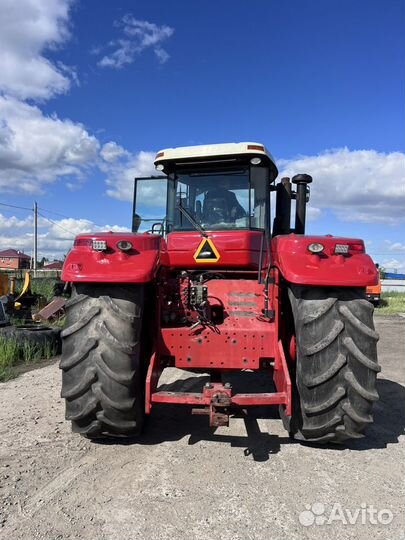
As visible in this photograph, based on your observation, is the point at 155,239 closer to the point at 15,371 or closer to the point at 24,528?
the point at 24,528

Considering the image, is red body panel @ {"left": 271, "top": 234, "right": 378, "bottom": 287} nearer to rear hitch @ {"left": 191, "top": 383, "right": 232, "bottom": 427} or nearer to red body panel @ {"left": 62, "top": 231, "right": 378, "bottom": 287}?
red body panel @ {"left": 62, "top": 231, "right": 378, "bottom": 287}

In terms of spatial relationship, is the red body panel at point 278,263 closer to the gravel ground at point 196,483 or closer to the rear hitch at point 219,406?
the rear hitch at point 219,406

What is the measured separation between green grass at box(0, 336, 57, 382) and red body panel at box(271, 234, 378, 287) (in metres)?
4.76

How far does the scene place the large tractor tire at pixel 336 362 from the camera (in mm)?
3566

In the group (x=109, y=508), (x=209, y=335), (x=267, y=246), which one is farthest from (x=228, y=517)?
(x=267, y=246)

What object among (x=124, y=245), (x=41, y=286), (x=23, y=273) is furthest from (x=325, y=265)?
(x=23, y=273)

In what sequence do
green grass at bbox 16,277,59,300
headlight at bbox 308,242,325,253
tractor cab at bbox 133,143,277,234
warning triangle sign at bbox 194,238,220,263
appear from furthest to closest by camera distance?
green grass at bbox 16,277,59,300, tractor cab at bbox 133,143,277,234, warning triangle sign at bbox 194,238,220,263, headlight at bbox 308,242,325,253

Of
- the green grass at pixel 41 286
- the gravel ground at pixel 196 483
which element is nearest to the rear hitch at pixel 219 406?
the gravel ground at pixel 196 483

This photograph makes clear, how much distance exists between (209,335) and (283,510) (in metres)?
1.51

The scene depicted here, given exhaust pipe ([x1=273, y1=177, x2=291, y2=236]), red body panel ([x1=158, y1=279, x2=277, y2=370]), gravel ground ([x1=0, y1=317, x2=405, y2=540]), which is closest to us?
gravel ground ([x1=0, y1=317, x2=405, y2=540])

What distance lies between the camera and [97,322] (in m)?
3.67

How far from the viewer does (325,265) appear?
12.0ft

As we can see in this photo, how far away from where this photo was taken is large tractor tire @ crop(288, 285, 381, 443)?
11.7 feet
